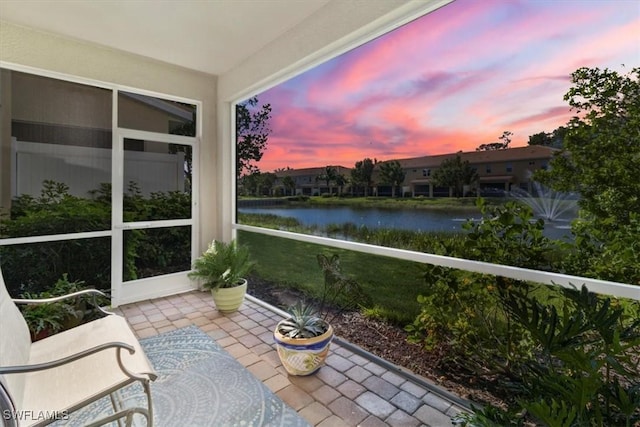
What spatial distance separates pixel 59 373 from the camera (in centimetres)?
154

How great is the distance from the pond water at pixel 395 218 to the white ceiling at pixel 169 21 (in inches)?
71.4

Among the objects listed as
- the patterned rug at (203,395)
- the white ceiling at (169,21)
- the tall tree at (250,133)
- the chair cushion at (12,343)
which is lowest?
the patterned rug at (203,395)

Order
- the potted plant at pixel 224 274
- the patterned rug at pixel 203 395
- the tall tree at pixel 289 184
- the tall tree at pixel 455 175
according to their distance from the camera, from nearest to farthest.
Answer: the patterned rug at pixel 203 395 < the tall tree at pixel 455 175 < the tall tree at pixel 289 184 < the potted plant at pixel 224 274

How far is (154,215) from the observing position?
3.94 m

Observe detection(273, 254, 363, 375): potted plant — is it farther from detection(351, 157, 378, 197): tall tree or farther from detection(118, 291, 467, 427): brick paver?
detection(351, 157, 378, 197): tall tree

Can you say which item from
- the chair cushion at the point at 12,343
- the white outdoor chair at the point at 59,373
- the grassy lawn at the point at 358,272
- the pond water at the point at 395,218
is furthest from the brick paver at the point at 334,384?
the chair cushion at the point at 12,343

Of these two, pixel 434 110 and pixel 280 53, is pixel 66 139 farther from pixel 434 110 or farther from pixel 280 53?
pixel 434 110

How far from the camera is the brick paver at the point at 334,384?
1.89m

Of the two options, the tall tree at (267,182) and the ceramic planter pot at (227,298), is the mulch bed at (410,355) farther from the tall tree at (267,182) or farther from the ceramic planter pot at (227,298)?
the tall tree at (267,182)

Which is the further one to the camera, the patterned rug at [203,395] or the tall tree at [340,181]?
the tall tree at [340,181]

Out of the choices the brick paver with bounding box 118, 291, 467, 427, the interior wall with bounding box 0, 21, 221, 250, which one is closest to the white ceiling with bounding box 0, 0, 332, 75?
the interior wall with bounding box 0, 21, 221, 250

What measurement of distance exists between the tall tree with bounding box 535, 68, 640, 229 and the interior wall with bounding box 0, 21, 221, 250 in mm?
3924

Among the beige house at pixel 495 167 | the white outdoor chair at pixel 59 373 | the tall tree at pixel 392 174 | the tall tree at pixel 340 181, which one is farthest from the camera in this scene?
the tall tree at pixel 340 181

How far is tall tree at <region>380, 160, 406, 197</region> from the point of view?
233 centimetres
